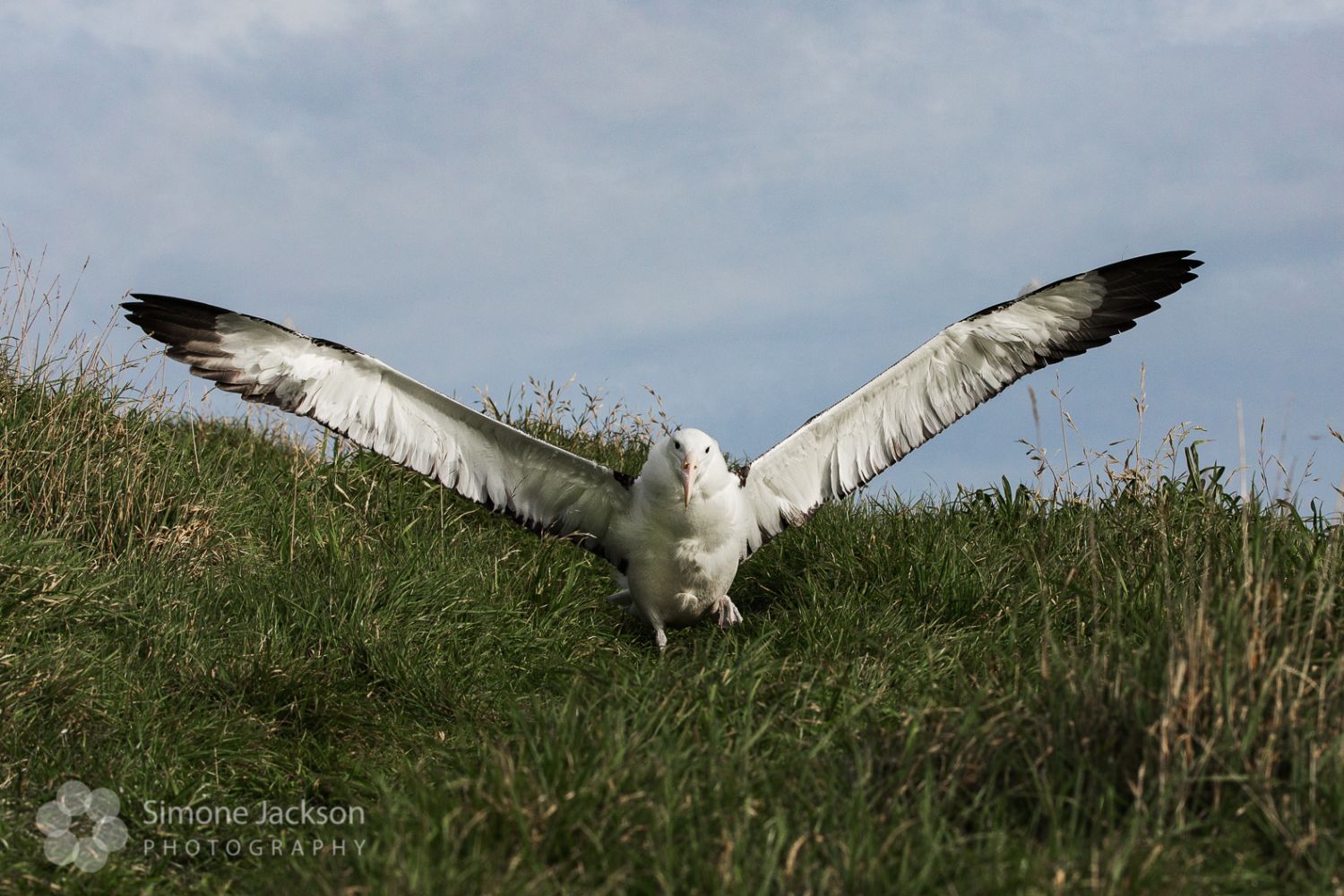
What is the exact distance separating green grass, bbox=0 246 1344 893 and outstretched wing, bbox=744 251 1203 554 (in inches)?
15.8

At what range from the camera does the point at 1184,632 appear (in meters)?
3.38

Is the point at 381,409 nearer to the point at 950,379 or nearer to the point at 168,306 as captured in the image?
the point at 168,306

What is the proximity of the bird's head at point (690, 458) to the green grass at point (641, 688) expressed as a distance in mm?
808

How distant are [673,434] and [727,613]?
1.04m

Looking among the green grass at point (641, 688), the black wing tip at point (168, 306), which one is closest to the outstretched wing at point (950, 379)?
the green grass at point (641, 688)

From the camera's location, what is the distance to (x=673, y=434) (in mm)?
6195

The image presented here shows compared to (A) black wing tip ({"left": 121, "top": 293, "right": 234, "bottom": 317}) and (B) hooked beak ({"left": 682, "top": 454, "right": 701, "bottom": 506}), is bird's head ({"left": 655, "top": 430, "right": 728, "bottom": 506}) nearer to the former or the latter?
(B) hooked beak ({"left": 682, "top": 454, "right": 701, "bottom": 506})

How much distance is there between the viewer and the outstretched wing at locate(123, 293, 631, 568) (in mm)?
6008

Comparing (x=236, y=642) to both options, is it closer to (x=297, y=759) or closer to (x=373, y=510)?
(x=297, y=759)

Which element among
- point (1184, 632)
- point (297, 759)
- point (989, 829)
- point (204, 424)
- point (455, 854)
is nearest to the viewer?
point (455, 854)

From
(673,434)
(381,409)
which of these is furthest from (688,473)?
(381,409)

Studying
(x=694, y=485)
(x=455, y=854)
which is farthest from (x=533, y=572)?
(x=455, y=854)

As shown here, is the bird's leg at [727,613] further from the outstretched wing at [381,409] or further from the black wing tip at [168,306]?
the black wing tip at [168,306]

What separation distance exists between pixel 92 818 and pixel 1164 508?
184 inches
